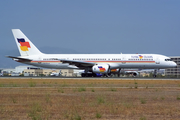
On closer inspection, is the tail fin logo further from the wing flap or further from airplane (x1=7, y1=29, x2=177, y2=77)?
the wing flap

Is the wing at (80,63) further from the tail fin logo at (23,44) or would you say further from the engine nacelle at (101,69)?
the tail fin logo at (23,44)

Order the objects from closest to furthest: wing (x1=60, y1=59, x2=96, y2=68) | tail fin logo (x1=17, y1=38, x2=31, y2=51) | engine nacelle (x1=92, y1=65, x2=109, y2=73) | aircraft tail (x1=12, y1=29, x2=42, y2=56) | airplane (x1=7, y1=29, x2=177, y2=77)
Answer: engine nacelle (x1=92, y1=65, x2=109, y2=73), airplane (x1=7, y1=29, x2=177, y2=77), wing (x1=60, y1=59, x2=96, y2=68), aircraft tail (x1=12, y1=29, x2=42, y2=56), tail fin logo (x1=17, y1=38, x2=31, y2=51)

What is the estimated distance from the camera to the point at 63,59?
2189 inches

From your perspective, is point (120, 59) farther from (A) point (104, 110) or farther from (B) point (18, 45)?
(A) point (104, 110)

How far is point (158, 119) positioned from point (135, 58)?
4041 centimetres

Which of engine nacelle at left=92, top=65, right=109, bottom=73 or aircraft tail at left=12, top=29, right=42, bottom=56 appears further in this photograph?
aircraft tail at left=12, top=29, right=42, bottom=56

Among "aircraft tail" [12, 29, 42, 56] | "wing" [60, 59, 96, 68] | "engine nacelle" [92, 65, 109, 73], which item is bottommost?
"engine nacelle" [92, 65, 109, 73]

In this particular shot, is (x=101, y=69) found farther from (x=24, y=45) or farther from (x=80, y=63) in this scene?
(x=24, y=45)

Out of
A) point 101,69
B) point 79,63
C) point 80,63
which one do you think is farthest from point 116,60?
point 79,63

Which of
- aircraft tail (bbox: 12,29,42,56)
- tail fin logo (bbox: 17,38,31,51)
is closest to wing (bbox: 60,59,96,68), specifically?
aircraft tail (bbox: 12,29,42,56)

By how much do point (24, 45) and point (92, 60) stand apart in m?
13.3

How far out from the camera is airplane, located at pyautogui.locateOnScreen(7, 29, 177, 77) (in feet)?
169

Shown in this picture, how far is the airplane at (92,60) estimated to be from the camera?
169 ft

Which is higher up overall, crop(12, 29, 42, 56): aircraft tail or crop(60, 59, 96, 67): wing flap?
crop(12, 29, 42, 56): aircraft tail
